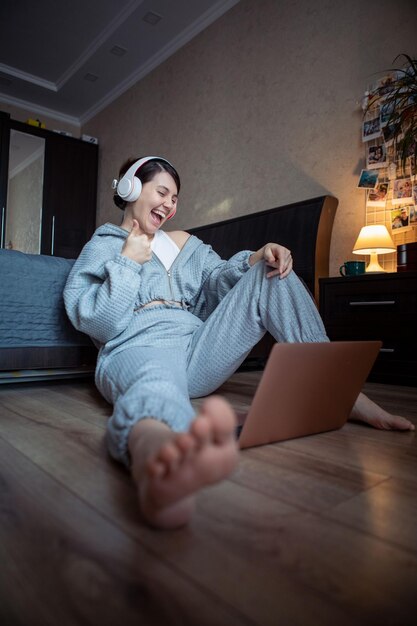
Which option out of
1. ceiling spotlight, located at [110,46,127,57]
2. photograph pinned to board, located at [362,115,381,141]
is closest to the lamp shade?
photograph pinned to board, located at [362,115,381,141]

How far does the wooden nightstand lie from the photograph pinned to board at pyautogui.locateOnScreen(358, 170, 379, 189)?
69 cm

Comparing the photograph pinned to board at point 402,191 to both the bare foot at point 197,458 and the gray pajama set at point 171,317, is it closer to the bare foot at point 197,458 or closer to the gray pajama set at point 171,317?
the gray pajama set at point 171,317

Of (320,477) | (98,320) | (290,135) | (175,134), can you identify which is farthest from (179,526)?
(175,134)

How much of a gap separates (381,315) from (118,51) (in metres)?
3.56

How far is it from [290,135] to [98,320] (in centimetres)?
230

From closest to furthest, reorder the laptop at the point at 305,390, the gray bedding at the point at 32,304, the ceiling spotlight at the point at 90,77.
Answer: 1. the laptop at the point at 305,390
2. the gray bedding at the point at 32,304
3. the ceiling spotlight at the point at 90,77

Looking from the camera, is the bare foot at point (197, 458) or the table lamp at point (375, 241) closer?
the bare foot at point (197, 458)

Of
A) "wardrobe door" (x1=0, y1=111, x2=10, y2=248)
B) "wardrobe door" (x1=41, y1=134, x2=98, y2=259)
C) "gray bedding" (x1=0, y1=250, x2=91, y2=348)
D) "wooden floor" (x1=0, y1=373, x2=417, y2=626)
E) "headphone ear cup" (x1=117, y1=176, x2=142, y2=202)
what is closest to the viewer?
"wooden floor" (x1=0, y1=373, x2=417, y2=626)

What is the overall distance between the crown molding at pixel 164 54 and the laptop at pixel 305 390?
3.43 m

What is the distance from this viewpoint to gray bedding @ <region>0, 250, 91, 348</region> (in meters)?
1.54

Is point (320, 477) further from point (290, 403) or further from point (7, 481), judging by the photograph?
point (7, 481)

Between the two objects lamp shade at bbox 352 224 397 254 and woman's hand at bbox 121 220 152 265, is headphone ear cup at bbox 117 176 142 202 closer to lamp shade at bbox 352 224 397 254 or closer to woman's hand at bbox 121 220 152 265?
woman's hand at bbox 121 220 152 265

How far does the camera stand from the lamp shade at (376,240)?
2.18 meters

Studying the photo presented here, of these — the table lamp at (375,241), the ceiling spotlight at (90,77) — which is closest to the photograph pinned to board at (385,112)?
the table lamp at (375,241)
